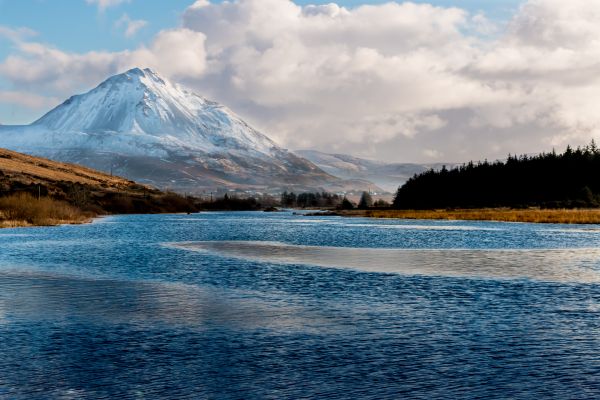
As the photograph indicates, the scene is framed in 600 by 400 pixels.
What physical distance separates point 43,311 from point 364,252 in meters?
33.7

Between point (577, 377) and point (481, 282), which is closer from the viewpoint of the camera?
point (577, 377)

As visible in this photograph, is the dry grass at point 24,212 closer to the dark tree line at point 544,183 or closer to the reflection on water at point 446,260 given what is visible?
the reflection on water at point 446,260

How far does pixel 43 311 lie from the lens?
2670cm

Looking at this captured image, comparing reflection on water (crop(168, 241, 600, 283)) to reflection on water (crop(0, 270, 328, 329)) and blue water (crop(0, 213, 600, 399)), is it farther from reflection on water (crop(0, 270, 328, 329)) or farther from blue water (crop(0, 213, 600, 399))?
reflection on water (crop(0, 270, 328, 329))

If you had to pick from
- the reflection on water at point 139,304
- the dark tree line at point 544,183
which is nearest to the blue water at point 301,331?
the reflection on water at point 139,304

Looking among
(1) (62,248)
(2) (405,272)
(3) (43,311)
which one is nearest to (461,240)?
(2) (405,272)

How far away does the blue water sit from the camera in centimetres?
1636

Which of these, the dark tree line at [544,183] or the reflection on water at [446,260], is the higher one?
the dark tree line at [544,183]

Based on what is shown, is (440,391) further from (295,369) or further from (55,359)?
(55,359)

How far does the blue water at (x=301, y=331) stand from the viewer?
53.7ft

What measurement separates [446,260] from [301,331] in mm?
28298

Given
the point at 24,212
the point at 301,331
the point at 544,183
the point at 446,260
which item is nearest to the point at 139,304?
the point at 301,331

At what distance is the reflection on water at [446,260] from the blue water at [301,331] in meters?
0.46

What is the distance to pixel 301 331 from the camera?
22.7 metres
